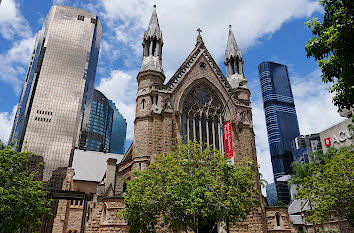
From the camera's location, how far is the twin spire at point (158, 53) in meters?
33.5

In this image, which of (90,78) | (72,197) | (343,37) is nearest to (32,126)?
(90,78)

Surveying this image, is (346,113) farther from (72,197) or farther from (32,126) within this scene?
(32,126)

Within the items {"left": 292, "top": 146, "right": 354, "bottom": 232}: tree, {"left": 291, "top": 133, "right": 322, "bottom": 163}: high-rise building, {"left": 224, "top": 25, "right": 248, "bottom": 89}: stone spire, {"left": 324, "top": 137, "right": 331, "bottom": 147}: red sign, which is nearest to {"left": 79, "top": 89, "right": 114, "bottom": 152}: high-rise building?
{"left": 291, "top": 133, "right": 322, "bottom": 163}: high-rise building

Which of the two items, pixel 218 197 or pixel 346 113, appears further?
pixel 346 113

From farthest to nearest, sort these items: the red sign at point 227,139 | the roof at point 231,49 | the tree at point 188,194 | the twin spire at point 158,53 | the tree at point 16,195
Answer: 1. the roof at point 231,49
2. the twin spire at point 158,53
3. the red sign at point 227,139
4. the tree at point 188,194
5. the tree at point 16,195

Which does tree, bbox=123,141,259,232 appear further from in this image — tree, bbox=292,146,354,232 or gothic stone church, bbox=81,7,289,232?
tree, bbox=292,146,354,232

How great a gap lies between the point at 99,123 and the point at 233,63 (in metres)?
147

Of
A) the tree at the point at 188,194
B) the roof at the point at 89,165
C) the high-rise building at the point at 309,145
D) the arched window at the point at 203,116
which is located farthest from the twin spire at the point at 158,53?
the high-rise building at the point at 309,145

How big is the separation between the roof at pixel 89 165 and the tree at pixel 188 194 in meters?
31.1

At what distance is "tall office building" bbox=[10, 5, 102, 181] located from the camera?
9694 centimetres

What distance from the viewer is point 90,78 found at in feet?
388

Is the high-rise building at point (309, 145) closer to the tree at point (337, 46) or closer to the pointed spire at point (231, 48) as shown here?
the pointed spire at point (231, 48)

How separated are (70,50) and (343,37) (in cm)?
11297

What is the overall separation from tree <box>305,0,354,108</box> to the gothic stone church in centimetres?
1794
